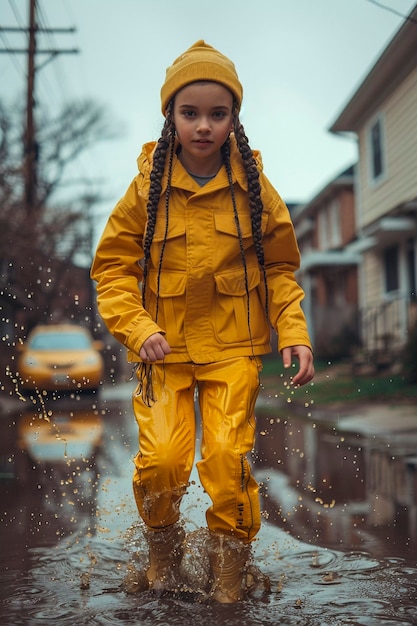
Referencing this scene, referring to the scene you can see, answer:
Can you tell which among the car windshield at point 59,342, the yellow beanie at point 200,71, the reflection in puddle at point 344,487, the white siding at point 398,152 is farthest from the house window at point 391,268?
the yellow beanie at point 200,71

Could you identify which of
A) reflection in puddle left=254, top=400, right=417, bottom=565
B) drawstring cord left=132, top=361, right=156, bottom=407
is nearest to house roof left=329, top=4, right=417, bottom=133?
reflection in puddle left=254, top=400, right=417, bottom=565

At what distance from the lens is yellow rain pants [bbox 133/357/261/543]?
132 inches

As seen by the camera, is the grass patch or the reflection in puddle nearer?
the reflection in puddle

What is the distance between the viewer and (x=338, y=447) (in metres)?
8.99

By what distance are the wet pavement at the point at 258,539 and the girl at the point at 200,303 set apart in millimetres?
240

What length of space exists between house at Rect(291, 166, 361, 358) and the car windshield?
7.51 metres

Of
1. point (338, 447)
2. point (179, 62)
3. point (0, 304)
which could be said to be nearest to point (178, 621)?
point (179, 62)

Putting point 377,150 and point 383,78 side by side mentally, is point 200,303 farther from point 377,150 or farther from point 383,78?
point 377,150

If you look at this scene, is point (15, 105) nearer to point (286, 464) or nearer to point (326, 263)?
point (326, 263)

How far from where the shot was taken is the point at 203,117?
11.4 ft

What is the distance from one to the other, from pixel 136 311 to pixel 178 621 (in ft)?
3.69

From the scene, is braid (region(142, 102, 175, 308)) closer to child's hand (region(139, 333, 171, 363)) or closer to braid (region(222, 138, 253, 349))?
braid (region(222, 138, 253, 349))

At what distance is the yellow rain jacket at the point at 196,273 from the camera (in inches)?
138

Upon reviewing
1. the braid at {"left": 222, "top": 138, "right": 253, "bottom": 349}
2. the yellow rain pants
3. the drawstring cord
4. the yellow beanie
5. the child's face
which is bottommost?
the yellow rain pants
